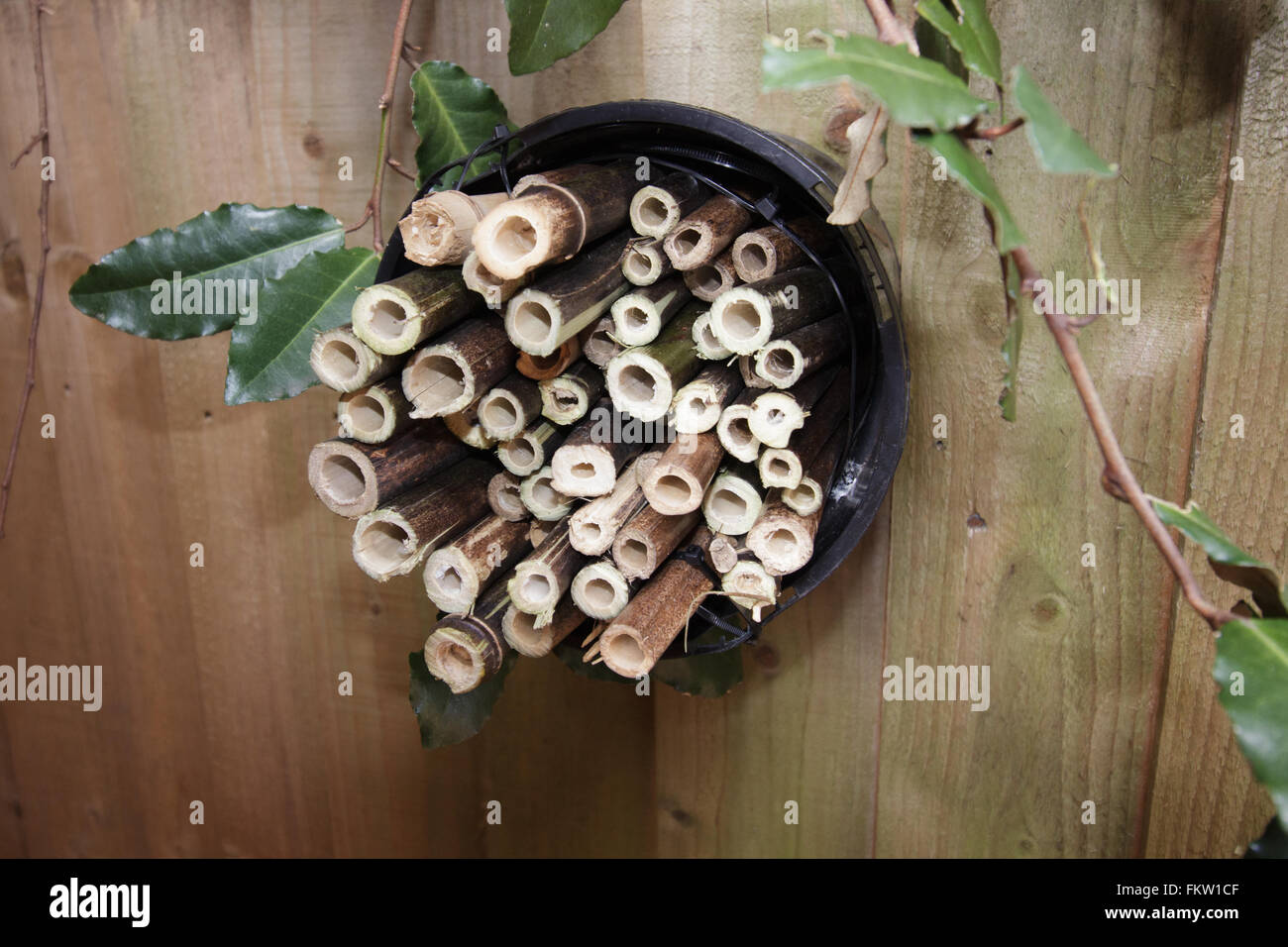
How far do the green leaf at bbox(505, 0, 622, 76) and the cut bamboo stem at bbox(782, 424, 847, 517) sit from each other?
338 mm

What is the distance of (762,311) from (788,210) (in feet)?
0.42

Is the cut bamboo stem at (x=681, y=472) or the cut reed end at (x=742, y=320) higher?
the cut reed end at (x=742, y=320)

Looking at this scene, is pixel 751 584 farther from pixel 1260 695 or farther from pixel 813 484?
pixel 1260 695

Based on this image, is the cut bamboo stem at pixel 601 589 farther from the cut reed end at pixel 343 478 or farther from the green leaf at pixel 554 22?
the green leaf at pixel 554 22

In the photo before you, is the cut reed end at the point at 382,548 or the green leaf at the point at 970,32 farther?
the cut reed end at the point at 382,548

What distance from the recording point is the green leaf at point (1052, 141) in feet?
1.28

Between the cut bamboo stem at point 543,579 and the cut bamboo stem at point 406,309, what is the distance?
0.16 metres

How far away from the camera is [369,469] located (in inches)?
24.7

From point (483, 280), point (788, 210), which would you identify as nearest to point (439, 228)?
point (483, 280)

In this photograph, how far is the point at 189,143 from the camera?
1021 mm

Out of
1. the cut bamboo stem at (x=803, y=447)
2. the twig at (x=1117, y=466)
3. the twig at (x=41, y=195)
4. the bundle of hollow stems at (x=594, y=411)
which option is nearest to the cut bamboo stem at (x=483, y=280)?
the bundle of hollow stems at (x=594, y=411)

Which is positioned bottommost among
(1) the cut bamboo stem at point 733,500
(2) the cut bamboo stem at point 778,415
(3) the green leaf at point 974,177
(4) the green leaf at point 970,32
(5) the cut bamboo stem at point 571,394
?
(1) the cut bamboo stem at point 733,500
